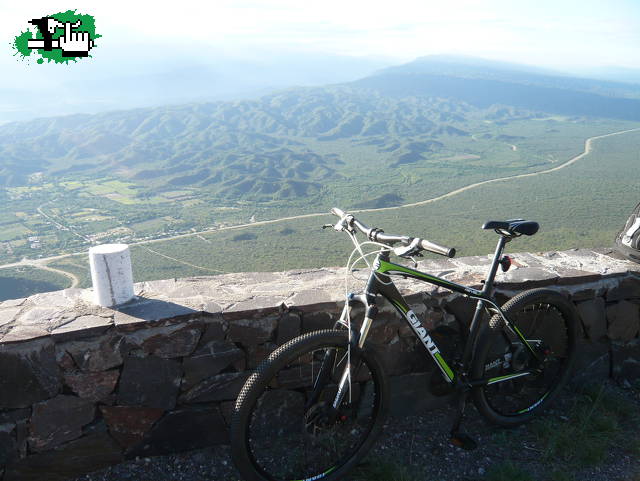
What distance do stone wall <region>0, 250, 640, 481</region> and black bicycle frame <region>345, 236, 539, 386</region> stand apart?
237mm

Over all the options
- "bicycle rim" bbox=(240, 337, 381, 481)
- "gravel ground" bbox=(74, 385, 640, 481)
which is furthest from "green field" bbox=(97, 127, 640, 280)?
"bicycle rim" bbox=(240, 337, 381, 481)

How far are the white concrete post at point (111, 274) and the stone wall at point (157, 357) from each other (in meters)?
0.07

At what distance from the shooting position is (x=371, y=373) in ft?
9.27

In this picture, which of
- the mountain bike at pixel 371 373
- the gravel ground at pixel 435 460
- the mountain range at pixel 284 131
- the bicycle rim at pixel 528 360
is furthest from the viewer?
the mountain range at pixel 284 131

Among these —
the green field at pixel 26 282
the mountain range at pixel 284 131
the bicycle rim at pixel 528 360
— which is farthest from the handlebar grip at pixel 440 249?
the mountain range at pixel 284 131

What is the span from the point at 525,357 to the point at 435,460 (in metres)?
0.87

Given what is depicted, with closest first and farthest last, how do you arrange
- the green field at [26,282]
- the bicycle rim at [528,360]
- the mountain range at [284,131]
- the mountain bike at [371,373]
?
the mountain bike at [371,373] → the bicycle rim at [528,360] → the green field at [26,282] → the mountain range at [284,131]

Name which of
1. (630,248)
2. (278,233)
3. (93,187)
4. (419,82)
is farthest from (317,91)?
(630,248)

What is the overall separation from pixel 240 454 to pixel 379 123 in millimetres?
129481

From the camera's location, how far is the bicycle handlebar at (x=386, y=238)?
2.46 metres

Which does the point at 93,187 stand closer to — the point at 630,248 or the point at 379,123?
the point at 379,123

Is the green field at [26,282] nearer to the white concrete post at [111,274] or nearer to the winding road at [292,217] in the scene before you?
the winding road at [292,217]

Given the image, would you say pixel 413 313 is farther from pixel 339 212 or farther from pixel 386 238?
pixel 339 212

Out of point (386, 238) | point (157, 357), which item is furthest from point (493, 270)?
point (157, 357)
